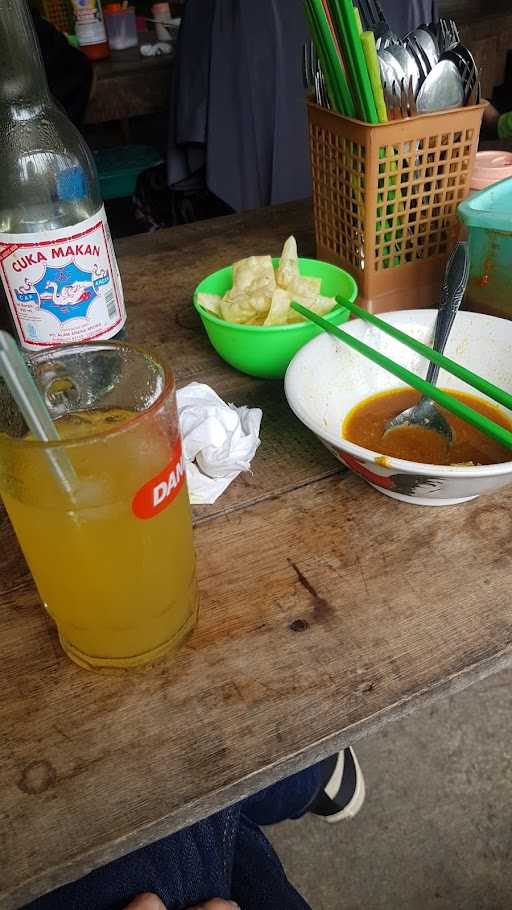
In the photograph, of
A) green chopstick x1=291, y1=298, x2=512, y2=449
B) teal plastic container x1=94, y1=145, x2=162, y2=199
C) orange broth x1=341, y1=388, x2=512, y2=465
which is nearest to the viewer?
green chopstick x1=291, y1=298, x2=512, y2=449

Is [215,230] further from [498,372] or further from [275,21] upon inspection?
[275,21]

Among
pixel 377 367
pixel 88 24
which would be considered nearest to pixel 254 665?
pixel 377 367

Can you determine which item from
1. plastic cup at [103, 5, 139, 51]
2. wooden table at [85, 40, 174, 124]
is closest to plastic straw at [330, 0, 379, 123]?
wooden table at [85, 40, 174, 124]

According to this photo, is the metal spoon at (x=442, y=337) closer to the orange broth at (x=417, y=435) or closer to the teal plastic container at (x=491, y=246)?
the orange broth at (x=417, y=435)

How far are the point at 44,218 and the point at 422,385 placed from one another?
1.62 feet

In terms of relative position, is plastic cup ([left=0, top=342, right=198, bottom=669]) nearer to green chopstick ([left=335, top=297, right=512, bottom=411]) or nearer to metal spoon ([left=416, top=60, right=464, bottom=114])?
green chopstick ([left=335, top=297, right=512, bottom=411])

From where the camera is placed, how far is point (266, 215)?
1304mm

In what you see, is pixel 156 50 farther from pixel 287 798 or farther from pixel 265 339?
pixel 287 798

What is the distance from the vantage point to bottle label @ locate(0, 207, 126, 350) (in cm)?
73

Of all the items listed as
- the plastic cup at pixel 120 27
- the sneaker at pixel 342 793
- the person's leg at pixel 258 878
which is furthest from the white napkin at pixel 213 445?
the plastic cup at pixel 120 27

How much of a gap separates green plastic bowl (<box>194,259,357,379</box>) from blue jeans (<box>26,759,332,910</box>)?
532mm

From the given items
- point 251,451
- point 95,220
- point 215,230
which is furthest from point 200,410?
point 215,230

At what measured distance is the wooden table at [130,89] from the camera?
2.74m

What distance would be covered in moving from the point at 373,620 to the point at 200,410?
0.28 metres
